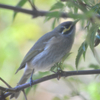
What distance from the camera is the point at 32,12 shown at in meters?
0.69

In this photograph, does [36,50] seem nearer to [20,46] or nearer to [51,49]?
[51,49]

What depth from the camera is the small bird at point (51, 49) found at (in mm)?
1054

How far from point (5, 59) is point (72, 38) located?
0.76m

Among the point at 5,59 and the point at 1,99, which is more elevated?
the point at 1,99

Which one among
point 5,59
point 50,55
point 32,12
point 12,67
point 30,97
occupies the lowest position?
point 30,97

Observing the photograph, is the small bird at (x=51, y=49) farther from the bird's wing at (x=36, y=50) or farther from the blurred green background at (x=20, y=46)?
the blurred green background at (x=20, y=46)

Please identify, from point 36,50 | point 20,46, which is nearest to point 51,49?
point 36,50

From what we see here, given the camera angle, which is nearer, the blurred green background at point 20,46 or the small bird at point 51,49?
the small bird at point 51,49

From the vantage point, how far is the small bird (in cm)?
105

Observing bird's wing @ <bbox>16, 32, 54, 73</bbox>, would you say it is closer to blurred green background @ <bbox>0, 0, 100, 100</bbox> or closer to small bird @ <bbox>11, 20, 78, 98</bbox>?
small bird @ <bbox>11, 20, 78, 98</bbox>

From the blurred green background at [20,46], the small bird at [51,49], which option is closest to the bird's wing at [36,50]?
the small bird at [51,49]

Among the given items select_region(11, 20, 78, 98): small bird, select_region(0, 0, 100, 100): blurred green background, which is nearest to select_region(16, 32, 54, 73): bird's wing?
select_region(11, 20, 78, 98): small bird

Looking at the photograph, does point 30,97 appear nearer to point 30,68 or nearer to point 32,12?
point 30,68

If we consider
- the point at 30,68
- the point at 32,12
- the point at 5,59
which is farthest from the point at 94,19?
the point at 5,59
